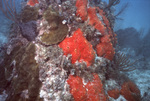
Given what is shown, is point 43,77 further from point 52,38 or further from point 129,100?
point 129,100

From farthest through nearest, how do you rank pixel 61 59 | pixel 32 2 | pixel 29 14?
pixel 32 2
pixel 29 14
pixel 61 59

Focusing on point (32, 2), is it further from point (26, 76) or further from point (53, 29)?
point (26, 76)

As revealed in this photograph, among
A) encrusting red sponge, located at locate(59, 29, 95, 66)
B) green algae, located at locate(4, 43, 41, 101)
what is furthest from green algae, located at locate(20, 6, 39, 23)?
encrusting red sponge, located at locate(59, 29, 95, 66)

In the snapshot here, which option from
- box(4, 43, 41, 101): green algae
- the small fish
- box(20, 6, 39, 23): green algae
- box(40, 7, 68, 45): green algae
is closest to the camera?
box(4, 43, 41, 101): green algae

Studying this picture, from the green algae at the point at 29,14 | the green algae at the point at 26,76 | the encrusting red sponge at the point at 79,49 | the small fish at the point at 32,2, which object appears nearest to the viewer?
the green algae at the point at 26,76

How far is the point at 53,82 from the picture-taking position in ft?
10.1

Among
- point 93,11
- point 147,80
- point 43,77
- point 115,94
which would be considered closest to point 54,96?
point 43,77

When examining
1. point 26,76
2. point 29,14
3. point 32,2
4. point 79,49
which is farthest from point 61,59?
point 32,2

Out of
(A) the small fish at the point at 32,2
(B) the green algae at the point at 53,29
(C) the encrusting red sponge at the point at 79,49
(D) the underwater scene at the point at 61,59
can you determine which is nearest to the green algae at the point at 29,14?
(D) the underwater scene at the point at 61,59

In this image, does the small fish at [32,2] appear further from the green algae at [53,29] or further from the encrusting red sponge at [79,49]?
the encrusting red sponge at [79,49]

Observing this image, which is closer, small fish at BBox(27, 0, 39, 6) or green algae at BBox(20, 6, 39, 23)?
green algae at BBox(20, 6, 39, 23)

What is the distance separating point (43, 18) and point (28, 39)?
3.59 feet

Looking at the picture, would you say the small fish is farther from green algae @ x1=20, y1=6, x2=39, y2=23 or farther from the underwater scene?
green algae @ x1=20, y1=6, x2=39, y2=23

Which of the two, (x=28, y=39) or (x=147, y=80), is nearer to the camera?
(x=28, y=39)
